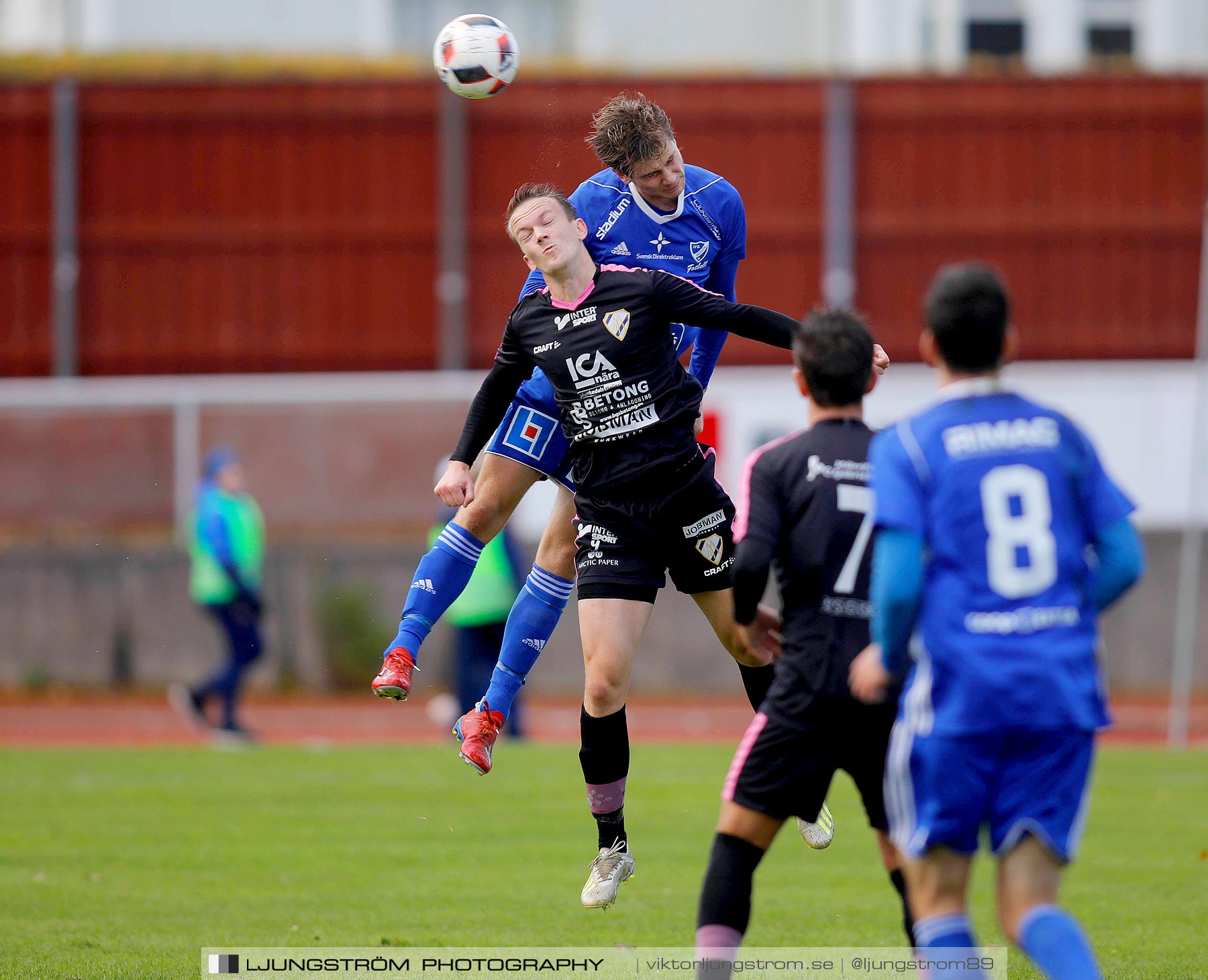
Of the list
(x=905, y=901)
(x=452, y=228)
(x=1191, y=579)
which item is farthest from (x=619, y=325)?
(x=452, y=228)

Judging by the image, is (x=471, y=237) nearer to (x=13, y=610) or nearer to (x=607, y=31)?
(x=607, y=31)

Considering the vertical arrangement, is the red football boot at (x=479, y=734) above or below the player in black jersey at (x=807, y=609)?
below

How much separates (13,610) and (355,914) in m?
Result: 13.4

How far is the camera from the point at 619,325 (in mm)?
6008

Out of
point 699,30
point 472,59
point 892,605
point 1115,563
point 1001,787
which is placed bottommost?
point 1001,787

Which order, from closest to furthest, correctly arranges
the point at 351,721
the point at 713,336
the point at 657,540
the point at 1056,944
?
the point at 1056,944, the point at 657,540, the point at 713,336, the point at 351,721

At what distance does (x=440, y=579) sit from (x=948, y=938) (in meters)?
3.10

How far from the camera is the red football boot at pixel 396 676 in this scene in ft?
20.4

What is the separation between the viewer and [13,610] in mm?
19453

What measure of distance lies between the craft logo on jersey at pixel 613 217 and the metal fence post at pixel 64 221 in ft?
60.4

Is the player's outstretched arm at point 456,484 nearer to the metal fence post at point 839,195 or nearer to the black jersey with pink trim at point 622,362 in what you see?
the black jersey with pink trim at point 622,362

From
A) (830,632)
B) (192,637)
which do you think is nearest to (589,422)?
(830,632)

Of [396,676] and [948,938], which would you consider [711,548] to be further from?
[948,938]

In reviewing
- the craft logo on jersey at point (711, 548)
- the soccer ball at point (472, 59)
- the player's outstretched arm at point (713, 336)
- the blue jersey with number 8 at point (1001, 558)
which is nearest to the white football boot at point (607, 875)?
the craft logo on jersey at point (711, 548)
